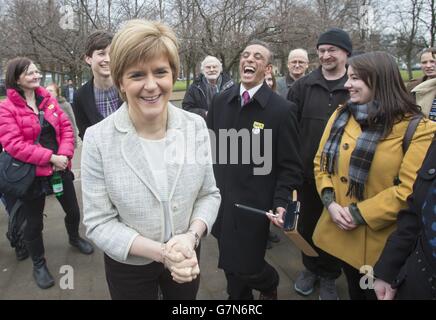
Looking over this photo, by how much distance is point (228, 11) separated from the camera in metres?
11.8

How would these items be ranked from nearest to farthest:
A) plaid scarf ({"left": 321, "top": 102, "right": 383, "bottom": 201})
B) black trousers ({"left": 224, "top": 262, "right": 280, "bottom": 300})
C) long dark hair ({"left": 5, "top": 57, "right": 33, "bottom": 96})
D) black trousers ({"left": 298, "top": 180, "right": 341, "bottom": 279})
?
plaid scarf ({"left": 321, "top": 102, "right": 383, "bottom": 201}) → black trousers ({"left": 224, "top": 262, "right": 280, "bottom": 300}) → black trousers ({"left": 298, "top": 180, "right": 341, "bottom": 279}) → long dark hair ({"left": 5, "top": 57, "right": 33, "bottom": 96})

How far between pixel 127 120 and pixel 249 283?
5.37 ft

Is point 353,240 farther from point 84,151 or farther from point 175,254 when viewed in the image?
point 84,151

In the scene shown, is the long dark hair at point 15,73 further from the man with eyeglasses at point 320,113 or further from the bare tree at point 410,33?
the bare tree at point 410,33

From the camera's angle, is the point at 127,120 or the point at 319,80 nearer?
the point at 127,120

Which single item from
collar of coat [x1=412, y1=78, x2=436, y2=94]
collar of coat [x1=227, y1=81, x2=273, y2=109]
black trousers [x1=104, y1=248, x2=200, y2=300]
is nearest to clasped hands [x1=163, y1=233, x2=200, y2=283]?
black trousers [x1=104, y1=248, x2=200, y2=300]

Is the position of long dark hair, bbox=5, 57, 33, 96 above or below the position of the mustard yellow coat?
above

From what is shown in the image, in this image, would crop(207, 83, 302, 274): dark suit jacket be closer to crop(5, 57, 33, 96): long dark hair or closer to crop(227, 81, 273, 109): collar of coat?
crop(227, 81, 273, 109): collar of coat

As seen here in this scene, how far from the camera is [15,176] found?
119 inches

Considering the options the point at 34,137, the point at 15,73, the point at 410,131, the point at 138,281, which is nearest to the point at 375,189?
the point at 410,131

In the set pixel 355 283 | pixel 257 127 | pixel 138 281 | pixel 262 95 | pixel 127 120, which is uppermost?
pixel 262 95

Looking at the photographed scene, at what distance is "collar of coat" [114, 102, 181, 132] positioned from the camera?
5.12 feet

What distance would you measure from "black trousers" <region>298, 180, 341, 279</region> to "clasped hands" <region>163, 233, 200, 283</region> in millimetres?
1866

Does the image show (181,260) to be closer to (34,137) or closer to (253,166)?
(253,166)
